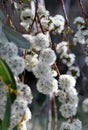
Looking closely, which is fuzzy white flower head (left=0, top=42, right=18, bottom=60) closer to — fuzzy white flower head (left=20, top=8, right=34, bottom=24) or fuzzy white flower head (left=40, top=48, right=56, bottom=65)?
fuzzy white flower head (left=40, top=48, right=56, bottom=65)

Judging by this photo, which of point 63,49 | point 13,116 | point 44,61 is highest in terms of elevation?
point 63,49

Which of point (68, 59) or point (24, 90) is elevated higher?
point (68, 59)

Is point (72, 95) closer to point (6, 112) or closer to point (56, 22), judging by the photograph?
point (6, 112)

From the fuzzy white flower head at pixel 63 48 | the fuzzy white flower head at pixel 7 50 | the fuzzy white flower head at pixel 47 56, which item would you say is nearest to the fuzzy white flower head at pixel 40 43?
the fuzzy white flower head at pixel 47 56

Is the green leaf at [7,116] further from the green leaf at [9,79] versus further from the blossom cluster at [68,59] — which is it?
the blossom cluster at [68,59]

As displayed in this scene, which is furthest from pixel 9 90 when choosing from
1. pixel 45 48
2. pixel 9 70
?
pixel 45 48

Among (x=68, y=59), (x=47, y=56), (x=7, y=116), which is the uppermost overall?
(x=68, y=59)

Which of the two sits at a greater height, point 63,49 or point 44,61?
point 63,49

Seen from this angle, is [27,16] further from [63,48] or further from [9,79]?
[9,79]

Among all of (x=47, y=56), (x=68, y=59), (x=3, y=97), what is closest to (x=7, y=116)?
(x=3, y=97)

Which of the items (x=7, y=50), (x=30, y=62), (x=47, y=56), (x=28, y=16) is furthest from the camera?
(x=28, y=16)

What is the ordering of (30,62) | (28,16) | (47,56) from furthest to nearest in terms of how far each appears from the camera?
(28,16), (30,62), (47,56)
